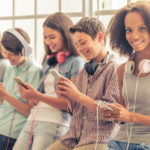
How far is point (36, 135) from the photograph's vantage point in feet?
7.08

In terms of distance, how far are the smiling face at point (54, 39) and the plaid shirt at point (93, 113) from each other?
34 cm

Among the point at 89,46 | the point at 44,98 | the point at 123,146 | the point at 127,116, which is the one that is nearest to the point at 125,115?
the point at 127,116

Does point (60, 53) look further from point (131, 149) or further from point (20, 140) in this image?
point (131, 149)

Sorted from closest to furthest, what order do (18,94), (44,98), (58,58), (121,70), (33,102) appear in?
1. (121,70)
2. (44,98)
3. (58,58)
4. (33,102)
5. (18,94)

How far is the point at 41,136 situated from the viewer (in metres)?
2.12

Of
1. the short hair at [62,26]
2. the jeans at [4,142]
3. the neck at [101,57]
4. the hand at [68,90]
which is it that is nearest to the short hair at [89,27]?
the neck at [101,57]

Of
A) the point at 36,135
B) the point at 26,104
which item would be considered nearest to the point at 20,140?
the point at 36,135

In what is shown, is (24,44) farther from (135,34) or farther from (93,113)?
(135,34)

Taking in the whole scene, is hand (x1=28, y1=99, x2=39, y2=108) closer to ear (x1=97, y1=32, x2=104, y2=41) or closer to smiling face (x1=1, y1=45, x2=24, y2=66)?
smiling face (x1=1, y1=45, x2=24, y2=66)

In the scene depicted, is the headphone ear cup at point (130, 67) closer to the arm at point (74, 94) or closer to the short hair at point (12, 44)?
the arm at point (74, 94)

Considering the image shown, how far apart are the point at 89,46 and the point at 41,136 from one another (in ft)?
2.20

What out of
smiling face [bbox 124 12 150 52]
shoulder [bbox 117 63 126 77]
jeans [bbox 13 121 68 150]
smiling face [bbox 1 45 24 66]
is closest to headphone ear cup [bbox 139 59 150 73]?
smiling face [bbox 124 12 150 52]

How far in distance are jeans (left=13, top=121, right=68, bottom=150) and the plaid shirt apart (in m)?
0.18

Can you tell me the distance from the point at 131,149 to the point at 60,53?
0.88 metres
